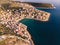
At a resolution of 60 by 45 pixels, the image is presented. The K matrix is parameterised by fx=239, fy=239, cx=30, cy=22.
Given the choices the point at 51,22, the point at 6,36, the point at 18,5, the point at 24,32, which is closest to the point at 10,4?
the point at 18,5

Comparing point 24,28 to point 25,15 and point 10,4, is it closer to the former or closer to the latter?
point 25,15

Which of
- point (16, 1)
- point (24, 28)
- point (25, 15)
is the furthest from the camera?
point (16, 1)

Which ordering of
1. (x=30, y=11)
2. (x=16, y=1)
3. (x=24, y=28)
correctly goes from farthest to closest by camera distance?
(x=16, y=1), (x=30, y=11), (x=24, y=28)

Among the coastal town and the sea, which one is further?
the sea

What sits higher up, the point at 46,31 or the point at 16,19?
the point at 46,31

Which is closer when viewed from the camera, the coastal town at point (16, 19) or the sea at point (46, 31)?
the coastal town at point (16, 19)

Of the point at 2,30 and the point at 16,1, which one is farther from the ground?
the point at 2,30

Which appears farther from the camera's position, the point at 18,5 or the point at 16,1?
the point at 16,1

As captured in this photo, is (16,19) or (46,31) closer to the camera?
(46,31)
